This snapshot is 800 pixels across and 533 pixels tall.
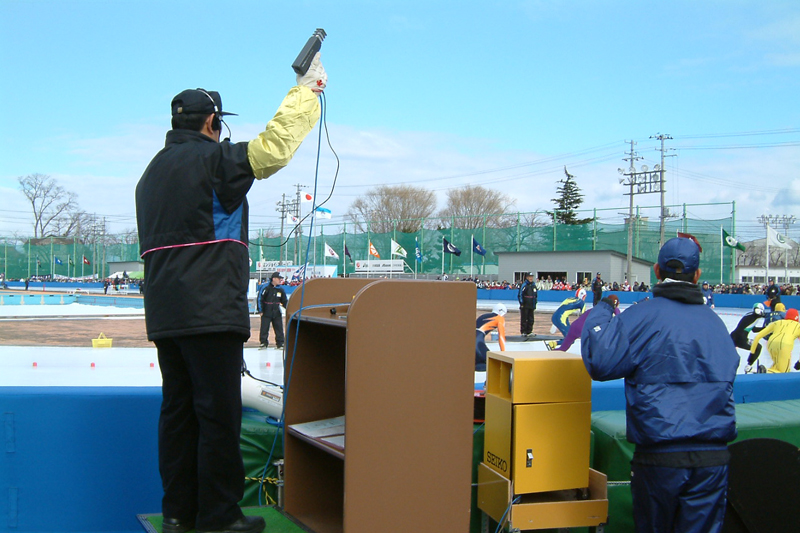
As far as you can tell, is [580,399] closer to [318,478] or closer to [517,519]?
[517,519]

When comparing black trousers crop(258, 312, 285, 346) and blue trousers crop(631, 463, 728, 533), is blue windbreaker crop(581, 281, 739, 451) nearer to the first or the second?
blue trousers crop(631, 463, 728, 533)

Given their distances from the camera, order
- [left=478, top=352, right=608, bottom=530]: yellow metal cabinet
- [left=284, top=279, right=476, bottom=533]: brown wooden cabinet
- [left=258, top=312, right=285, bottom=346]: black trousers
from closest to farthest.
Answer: [left=284, top=279, right=476, bottom=533]: brown wooden cabinet, [left=478, top=352, right=608, bottom=530]: yellow metal cabinet, [left=258, top=312, right=285, bottom=346]: black trousers

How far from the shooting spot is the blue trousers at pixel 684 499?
2391 millimetres

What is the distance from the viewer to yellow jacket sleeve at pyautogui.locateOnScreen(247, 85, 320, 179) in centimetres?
224

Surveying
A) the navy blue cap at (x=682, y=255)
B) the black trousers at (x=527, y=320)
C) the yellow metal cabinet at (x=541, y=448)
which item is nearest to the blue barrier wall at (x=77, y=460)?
the yellow metal cabinet at (x=541, y=448)

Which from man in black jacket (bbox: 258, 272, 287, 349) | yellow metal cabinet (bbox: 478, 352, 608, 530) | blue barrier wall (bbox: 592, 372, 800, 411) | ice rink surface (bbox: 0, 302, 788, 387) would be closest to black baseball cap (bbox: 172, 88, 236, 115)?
yellow metal cabinet (bbox: 478, 352, 608, 530)

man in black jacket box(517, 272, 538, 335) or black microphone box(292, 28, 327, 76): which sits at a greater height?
black microphone box(292, 28, 327, 76)

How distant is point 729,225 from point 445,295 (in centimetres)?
A: 4896

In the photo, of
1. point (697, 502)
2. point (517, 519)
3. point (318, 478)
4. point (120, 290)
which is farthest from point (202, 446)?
point (120, 290)

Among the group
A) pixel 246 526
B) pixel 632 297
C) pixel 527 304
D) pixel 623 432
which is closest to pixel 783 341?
pixel 623 432

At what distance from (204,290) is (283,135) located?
0.63 meters

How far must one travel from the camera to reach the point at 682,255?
2.61m

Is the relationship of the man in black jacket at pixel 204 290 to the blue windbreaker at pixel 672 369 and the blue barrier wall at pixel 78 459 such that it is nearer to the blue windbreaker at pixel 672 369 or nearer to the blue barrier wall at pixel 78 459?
the blue barrier wall at pixel 78 459

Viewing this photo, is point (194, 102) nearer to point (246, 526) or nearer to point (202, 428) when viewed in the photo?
point (202, 428)
